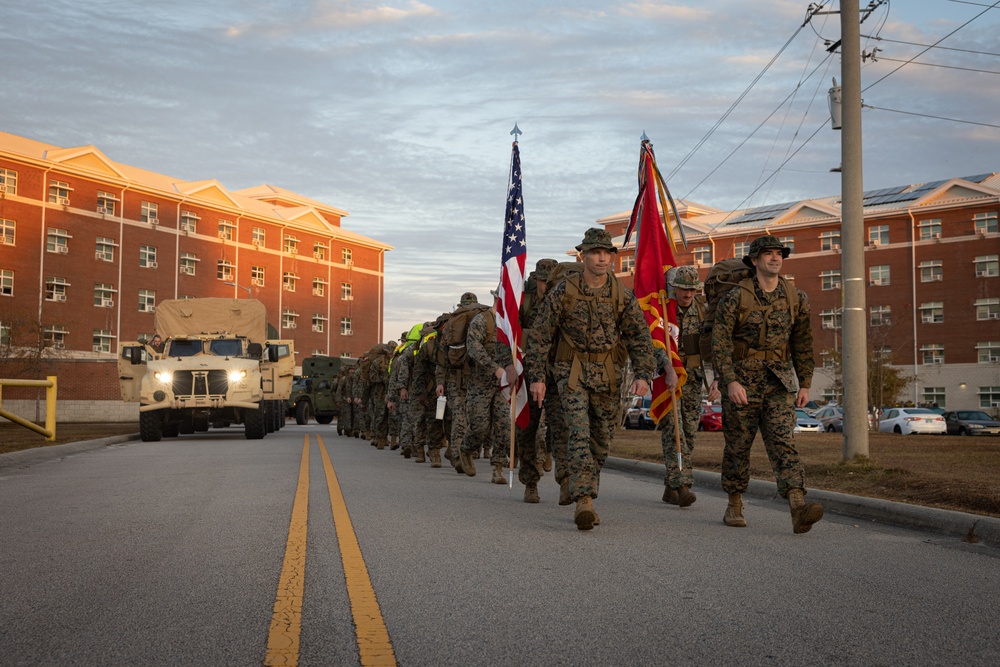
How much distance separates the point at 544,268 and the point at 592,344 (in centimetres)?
204

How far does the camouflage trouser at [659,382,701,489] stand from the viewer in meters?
9.48

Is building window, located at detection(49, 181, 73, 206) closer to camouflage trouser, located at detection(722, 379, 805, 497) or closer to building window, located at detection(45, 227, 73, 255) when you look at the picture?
building window, located at detection(45, 227, 73, 255)

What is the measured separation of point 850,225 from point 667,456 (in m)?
4.49

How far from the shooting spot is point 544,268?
10070 mm

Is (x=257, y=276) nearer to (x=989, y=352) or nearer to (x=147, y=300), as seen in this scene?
(x=147, y=300)

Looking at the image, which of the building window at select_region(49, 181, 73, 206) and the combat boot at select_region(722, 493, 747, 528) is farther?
the building window at select_region(49, 181, 73, 206)

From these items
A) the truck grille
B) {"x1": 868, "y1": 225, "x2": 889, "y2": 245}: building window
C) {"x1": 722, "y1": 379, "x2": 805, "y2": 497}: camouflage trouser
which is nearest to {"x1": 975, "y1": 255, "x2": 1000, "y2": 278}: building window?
{"x1": 868, "y1": 225, "x2": 889, "y2": 245}: building window

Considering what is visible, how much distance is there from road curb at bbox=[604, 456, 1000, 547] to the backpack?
1.88 m

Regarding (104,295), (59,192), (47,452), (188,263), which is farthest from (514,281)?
(188,263)

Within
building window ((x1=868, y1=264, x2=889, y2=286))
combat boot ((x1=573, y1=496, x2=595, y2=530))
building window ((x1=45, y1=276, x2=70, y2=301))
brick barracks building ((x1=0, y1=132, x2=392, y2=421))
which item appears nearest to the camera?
combat boot ((x1=573, y1=496, x2=595, y2=530))

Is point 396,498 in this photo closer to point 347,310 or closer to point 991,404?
point 991,404

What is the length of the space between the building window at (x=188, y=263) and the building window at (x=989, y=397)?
5432 centimetres

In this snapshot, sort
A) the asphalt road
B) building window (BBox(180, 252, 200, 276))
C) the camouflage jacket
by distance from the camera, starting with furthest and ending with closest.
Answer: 1. building window (BBox(180, 252, 200, 276))
2. the camouflage jacket
3. the asphalt road

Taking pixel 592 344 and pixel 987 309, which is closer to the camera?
pixel 592 344
